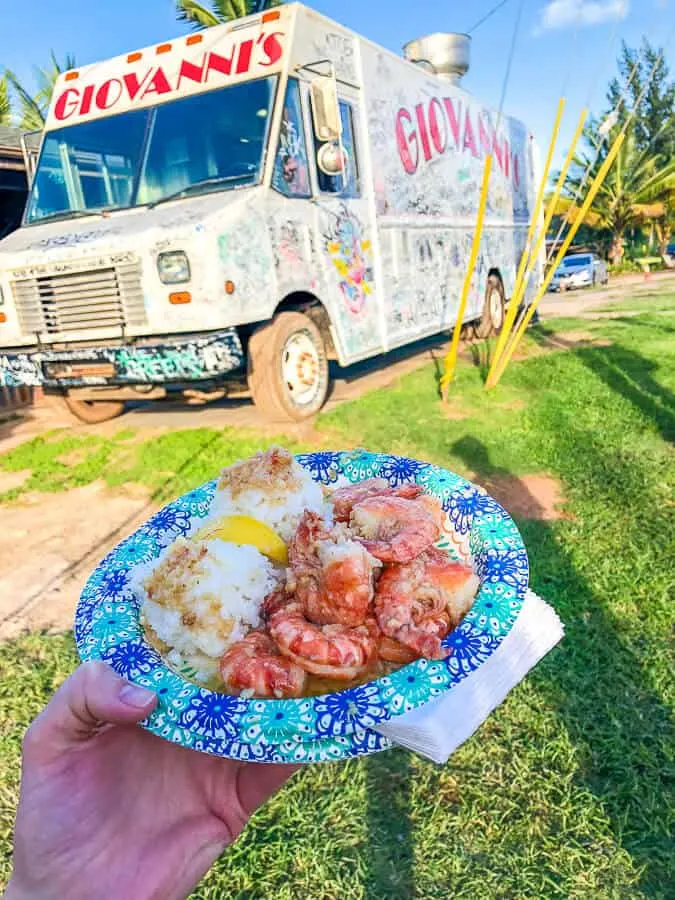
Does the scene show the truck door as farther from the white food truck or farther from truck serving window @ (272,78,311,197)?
truck serving window @ (272,78,311,197)

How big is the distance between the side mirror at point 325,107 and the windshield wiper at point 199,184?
2.86 ft

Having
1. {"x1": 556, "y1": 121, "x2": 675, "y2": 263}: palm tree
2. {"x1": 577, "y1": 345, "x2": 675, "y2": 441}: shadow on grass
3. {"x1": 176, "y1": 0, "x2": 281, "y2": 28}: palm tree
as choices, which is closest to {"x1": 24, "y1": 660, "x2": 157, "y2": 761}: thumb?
{"x1": 577, "y1": 345, "x2": 675, "y2": 441}: shadow on grass

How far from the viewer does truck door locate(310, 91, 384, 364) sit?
20.0ft

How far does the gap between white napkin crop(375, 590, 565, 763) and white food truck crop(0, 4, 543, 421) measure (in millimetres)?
4077

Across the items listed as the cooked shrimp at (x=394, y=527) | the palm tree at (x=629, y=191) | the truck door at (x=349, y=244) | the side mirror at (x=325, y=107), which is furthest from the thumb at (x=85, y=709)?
the palm tree at (x=629, y=191)

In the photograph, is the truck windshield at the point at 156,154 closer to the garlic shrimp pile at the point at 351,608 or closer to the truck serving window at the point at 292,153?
the truck serving window at the point at 292,153

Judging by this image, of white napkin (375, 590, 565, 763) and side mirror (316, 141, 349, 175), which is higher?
side mirror (316, 141, 349, 175)

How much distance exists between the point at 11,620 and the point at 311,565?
9.04 feet

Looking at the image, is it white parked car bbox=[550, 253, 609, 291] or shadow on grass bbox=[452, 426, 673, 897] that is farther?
white parked car bbox=[550, 253, 609, 291]

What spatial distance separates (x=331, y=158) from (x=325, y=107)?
1.35 ft

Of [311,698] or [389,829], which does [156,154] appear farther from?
[311,698]

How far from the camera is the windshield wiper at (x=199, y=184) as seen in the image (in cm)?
537

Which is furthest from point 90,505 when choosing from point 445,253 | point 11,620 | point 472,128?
point 472,128

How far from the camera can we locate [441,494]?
1.59 metres
